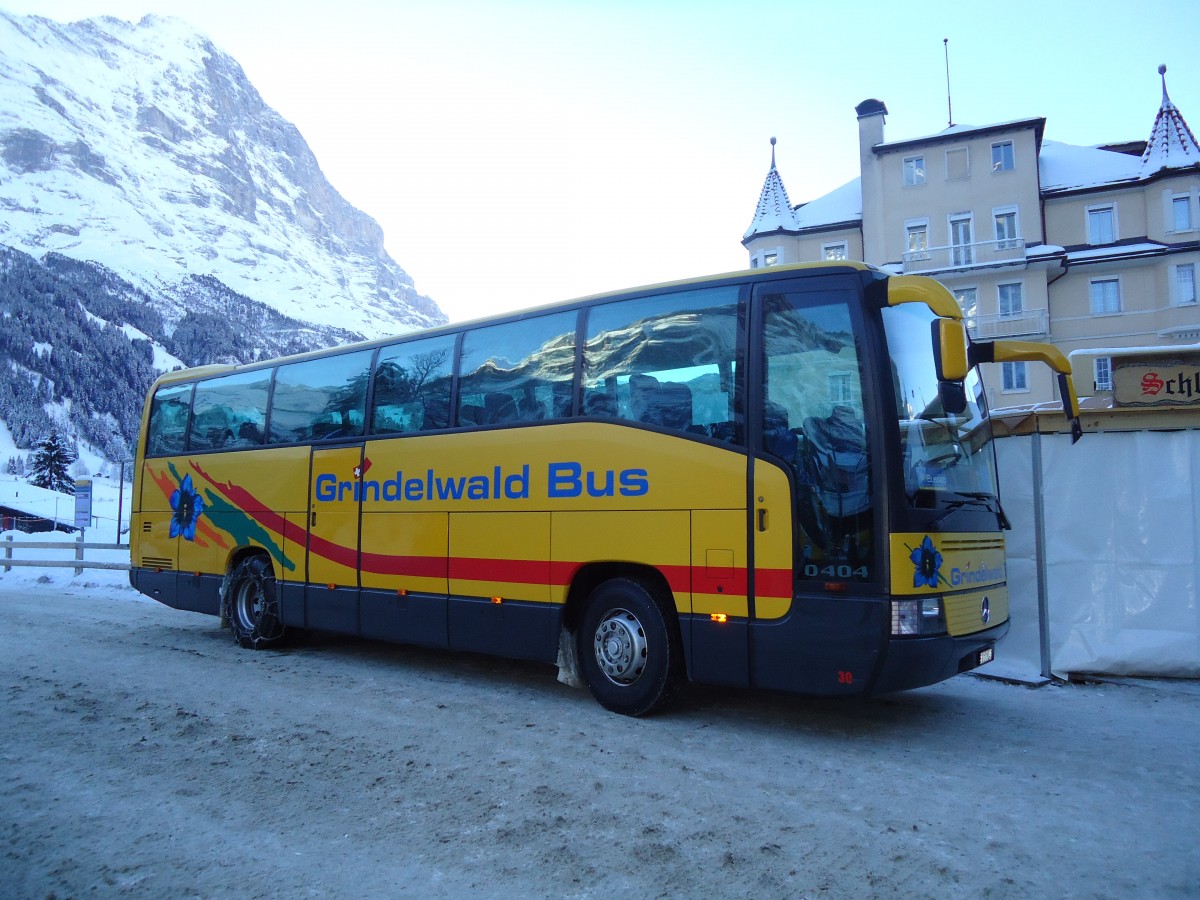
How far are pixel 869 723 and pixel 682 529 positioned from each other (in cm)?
201

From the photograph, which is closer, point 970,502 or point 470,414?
point 970,502

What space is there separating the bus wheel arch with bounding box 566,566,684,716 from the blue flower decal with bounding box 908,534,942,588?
1.73 metres

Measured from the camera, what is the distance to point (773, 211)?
40.9 metres

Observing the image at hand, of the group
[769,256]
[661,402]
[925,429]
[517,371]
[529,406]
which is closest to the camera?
[925,429]

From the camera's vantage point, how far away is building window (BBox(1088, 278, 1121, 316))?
3541 centimetres

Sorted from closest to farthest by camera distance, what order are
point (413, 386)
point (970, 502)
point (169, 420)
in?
point (970, 502) → point (413, 386) → point (169, 420)

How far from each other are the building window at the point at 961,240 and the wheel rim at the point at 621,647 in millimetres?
34148

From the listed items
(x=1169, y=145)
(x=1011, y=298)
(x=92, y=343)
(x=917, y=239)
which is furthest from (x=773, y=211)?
(x=92, y=343)

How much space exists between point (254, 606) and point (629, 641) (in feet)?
→ 18.3

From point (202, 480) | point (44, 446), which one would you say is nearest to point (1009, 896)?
point (202, 480)

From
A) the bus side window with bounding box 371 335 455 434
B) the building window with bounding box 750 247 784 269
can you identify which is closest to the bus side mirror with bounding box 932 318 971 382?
the bus side window with bounding box 371 335 455 434

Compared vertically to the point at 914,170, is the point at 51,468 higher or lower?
lower

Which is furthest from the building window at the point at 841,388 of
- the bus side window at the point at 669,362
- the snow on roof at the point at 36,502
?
the snow on roof at the point at 36,502

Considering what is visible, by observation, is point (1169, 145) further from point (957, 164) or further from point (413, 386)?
point (413, 386)
